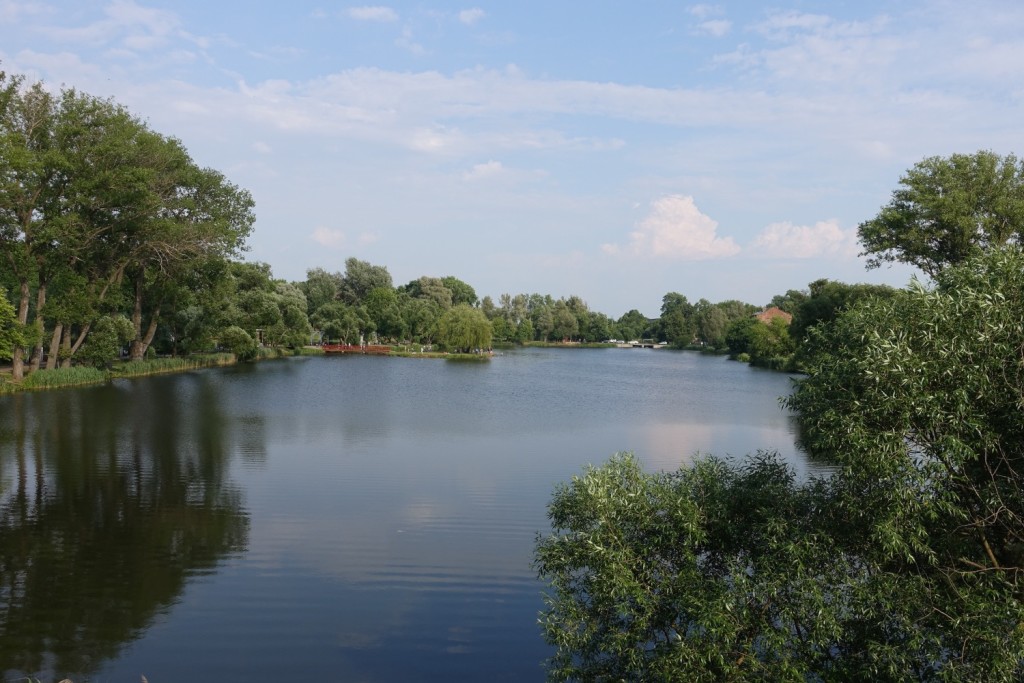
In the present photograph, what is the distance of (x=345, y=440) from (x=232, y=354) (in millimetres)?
43182

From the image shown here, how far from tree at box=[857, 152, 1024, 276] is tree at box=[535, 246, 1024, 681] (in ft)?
84.2

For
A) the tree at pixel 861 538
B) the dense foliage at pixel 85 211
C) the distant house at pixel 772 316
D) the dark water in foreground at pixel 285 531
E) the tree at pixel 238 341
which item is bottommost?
the dark water in foreground at pixel 285 531

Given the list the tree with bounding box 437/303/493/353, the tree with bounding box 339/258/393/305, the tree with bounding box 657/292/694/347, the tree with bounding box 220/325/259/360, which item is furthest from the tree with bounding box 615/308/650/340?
the tree with bounding box 220/325/259/360

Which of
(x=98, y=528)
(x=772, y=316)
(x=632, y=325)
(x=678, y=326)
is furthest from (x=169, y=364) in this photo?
(x=632, y=325)

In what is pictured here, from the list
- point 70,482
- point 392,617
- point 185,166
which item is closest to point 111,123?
point 185,166

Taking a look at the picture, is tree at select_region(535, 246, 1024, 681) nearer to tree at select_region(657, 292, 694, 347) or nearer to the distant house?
the distant house

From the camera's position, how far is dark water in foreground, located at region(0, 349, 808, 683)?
383 inches

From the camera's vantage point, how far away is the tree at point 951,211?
29.5m

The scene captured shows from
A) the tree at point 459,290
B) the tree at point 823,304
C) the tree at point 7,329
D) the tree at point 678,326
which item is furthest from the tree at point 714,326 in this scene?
the tree at point 7,329

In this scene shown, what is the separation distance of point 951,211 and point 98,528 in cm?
3167

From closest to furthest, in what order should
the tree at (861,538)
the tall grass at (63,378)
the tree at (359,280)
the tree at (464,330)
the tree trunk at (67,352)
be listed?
the tree at (861,538)
the tall grass at (63,378)
the tree trunk at (67,352)
the tree at (464,330)
the tree at (359,280)

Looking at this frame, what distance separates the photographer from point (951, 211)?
29.7m

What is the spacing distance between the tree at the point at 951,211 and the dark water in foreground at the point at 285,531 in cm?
978

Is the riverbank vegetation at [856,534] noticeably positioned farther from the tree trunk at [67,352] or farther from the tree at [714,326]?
the tree at [714,326]
